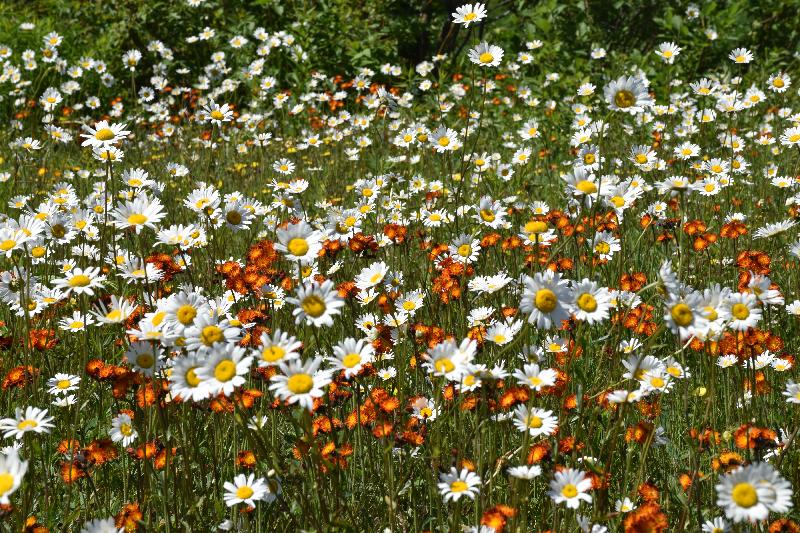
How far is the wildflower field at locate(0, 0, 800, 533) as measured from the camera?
1.94 metres

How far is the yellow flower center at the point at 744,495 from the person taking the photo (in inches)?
59.2

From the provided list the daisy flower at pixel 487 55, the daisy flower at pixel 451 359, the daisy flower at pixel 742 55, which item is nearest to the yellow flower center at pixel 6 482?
the daisy flower at pixel 451 359

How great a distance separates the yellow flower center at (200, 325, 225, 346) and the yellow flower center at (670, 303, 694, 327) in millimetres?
1033

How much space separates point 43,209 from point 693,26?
293 inches

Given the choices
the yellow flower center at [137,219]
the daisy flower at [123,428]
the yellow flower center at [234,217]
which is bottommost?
the daisy flower at [123,428]

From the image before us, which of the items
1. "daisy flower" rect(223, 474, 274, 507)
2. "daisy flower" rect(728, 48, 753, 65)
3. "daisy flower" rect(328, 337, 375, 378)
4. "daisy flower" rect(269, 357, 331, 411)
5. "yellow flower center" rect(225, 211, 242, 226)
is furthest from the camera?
"daisy flower" rect(728, 48, 753, 65)

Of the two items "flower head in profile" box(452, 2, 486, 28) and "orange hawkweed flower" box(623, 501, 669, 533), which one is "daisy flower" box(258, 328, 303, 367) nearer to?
"orange hawkweed flower" box(623, 501, 669, 533)

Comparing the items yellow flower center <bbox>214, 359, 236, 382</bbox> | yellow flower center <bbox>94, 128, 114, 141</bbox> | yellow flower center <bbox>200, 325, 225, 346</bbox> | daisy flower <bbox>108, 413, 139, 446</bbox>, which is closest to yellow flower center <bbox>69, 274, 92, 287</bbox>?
daisy flower <bbox>108, 413, 139, 446</bbox>

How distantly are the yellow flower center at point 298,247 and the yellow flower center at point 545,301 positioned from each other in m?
0.58

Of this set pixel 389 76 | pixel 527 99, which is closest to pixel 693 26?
pixel 527 99

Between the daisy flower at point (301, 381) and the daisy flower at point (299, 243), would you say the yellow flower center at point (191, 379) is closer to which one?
the daisy flower at point (301, 381)

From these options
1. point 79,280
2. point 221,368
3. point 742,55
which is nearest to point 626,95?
point 221,368

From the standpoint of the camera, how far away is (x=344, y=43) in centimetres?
922

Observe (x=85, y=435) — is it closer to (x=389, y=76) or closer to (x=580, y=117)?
(x=580, y=117)
